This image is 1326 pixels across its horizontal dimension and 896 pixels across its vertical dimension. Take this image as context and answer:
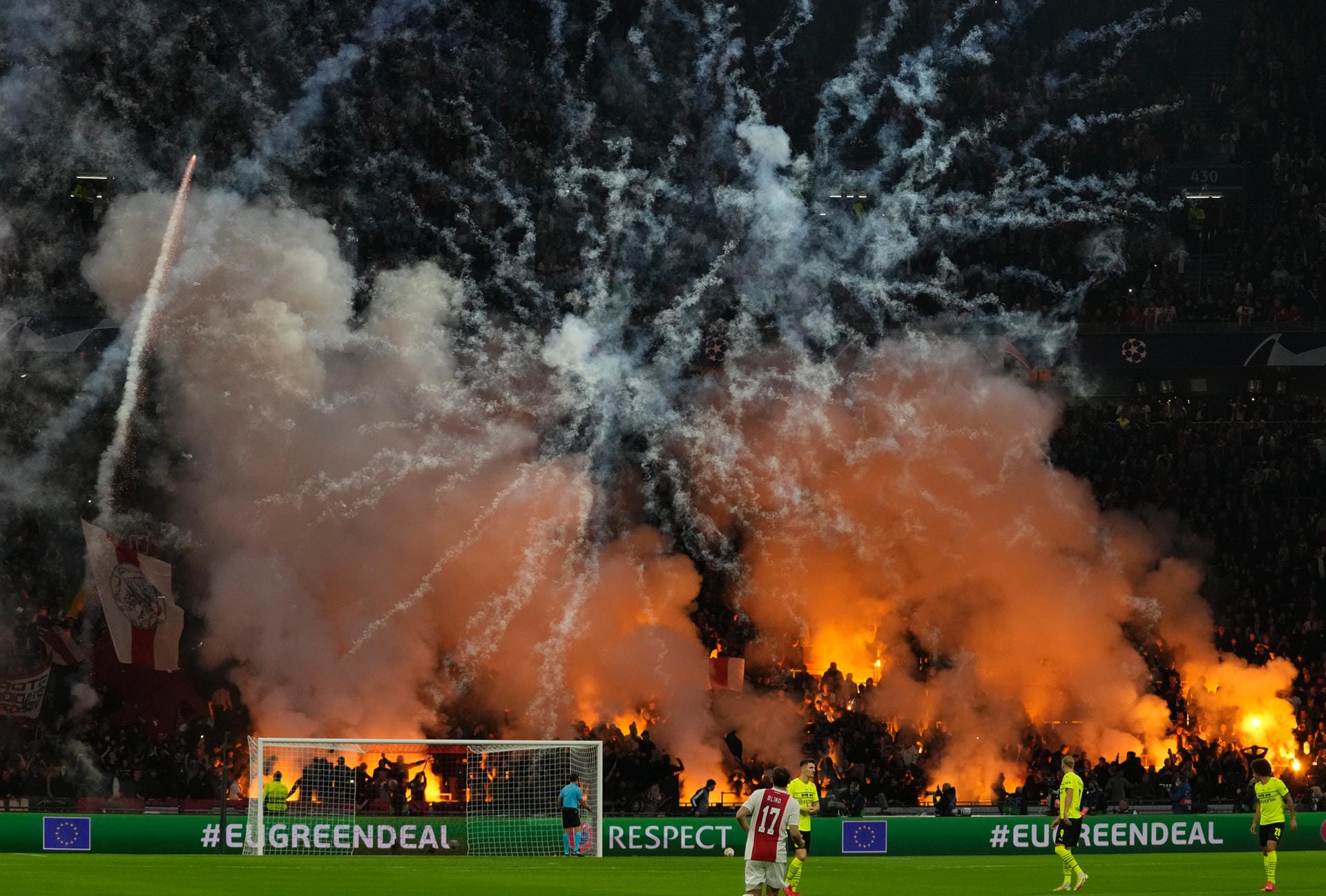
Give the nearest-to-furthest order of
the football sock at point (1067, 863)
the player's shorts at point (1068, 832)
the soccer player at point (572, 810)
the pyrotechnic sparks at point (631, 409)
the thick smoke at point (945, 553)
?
the football sock at point (1067, 863)
the player's shorts at point (1068, 832)
the soccer player at point (572, 810)
the pyrotechnic sparks at point (631, 409)
the thick smoke at point (945, 553)

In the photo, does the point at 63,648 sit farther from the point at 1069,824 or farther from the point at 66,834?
the point at 1069,824

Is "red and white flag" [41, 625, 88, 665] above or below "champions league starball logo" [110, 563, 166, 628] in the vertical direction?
below

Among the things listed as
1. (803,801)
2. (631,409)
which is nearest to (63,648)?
(631,409)

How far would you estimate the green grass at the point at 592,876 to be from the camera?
2020 cm

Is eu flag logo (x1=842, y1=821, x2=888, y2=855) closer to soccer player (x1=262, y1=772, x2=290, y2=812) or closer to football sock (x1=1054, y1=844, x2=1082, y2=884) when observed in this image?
football sock (x1=1054, y1=844, x2=1082, y2=884)

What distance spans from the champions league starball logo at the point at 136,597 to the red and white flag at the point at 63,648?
103cm

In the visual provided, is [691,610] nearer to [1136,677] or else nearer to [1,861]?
[1136,677]

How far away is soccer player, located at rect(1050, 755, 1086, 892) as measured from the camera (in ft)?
71.5

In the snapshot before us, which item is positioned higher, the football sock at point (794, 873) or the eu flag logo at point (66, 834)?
the eu flag logo at point (66, 834)

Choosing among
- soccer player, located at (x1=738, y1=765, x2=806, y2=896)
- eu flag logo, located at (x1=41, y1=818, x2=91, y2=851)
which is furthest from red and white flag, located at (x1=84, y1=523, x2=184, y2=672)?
soccer player, located at (x1=738, y1=765, x2=806, y2=896)

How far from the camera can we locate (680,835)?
30094mm

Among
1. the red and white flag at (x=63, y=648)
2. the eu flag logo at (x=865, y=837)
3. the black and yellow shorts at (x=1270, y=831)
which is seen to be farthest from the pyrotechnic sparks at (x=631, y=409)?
the black and yellow shorts at (x=1270, y=831)

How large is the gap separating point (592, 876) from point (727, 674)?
40.5 feet

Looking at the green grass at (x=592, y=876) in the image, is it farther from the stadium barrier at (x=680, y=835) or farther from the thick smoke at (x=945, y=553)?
the thick smoke at (x=945, y=553)
